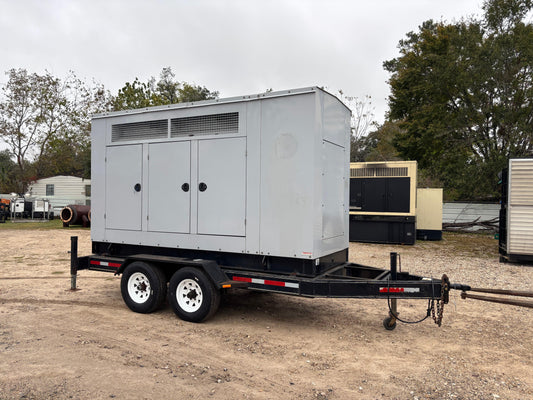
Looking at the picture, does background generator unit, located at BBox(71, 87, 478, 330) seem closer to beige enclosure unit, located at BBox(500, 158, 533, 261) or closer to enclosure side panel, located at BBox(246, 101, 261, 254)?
enclosure side panel, located at BBox(246, 101, 261, 254)

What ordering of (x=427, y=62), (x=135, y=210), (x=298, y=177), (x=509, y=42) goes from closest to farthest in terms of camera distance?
(x=298, y=177) < (x=135, y=210) < (x=509, y=42) < (x=427, y=62)

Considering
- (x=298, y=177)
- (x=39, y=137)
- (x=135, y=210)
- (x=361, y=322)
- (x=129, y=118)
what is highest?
(x=39, y=137)

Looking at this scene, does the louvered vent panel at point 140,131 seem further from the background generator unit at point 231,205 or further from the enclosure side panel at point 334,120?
the enclosure side panel at point 334,120

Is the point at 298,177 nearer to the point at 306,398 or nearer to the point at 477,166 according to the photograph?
the point at 306,398

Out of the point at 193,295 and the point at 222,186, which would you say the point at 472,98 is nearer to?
the point at 222,186

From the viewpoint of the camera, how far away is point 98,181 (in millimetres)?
7293

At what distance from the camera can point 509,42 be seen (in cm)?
1919

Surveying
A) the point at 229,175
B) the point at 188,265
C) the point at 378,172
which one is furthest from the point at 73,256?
the point at 378,172

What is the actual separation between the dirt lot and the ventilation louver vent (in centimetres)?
908

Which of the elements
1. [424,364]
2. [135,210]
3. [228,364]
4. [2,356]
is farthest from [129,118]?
[424,364]

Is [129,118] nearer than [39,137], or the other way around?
[129,118]

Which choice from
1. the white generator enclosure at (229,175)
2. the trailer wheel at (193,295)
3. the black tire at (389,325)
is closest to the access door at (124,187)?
the white generator enclosure at (229,175)

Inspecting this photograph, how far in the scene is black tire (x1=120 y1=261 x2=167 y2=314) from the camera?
6262 millimetres

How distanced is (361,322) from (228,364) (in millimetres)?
2509
